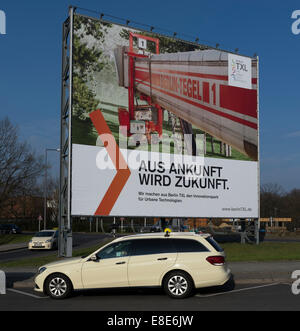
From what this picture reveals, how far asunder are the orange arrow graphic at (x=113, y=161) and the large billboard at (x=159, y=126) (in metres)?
0.05

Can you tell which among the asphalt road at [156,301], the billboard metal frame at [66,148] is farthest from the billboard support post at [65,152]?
the asphalt road at [156,301]

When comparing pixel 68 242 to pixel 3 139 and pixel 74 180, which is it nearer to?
pixel 74 180

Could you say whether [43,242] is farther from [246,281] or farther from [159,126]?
[246,281]

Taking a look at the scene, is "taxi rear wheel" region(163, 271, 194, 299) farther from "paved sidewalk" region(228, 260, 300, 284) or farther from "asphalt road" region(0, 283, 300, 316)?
"paved sidewalk" region(228, 260, 300, 284)

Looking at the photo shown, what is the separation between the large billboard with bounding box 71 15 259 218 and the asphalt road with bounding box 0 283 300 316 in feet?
35.4

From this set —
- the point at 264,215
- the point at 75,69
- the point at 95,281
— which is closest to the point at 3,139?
the point at 75,69

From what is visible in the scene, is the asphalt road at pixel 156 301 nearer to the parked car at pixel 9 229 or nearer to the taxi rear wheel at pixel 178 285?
the taxi rear wheel at pixel 178 285

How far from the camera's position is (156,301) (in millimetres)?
11102

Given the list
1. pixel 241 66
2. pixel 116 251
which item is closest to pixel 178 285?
pixel 116 251

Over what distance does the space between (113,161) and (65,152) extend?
92.4 inches

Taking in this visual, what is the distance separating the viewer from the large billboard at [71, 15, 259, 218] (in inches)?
926

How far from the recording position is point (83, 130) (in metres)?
23.3

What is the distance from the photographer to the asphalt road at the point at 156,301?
10164mm
